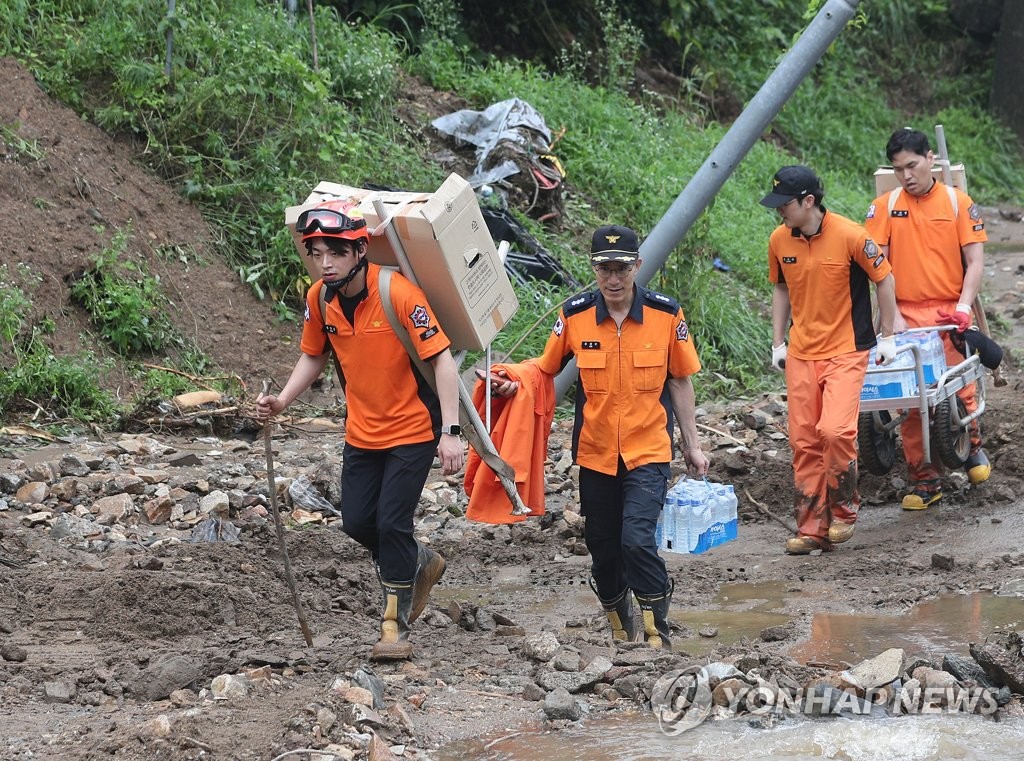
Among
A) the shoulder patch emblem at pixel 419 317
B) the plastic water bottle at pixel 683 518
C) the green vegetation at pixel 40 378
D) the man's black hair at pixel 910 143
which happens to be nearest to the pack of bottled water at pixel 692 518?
the plastic water bottle at pixel 683 518

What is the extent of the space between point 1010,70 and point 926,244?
16.1 metres

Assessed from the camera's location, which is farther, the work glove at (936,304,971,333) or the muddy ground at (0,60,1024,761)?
the work glove at (936,304,971,333)

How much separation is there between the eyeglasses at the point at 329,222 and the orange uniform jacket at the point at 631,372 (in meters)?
1.09

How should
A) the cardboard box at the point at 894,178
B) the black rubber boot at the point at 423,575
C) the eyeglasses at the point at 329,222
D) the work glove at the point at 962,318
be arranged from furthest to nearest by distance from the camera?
the cardboard box at the point at 894,178, the work glove at the point at 962,318, the black rubber boot at the point at 423,575, the eyeglasses at the point at 329,222

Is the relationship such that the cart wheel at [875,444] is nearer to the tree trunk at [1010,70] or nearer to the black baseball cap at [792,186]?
the black baseball cap at [792,186]

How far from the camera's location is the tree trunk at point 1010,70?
22.2 meters

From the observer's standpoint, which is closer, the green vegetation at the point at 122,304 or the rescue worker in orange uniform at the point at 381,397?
the rescue worker in orange uniform at the point at 381,397

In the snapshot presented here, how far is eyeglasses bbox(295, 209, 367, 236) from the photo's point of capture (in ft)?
17.5

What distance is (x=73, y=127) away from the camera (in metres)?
11.9

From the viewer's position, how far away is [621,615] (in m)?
6.09

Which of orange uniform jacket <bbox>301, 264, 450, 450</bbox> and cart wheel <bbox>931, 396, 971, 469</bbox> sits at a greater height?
orange uniform jacket <bbox>301, 264, 450, 450</bbox>

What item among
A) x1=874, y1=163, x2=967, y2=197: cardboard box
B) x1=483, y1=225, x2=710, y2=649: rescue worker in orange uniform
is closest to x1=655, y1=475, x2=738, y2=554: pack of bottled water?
x1=483, y1=225, x2=710, y2=649: rescue worker in orange uniform

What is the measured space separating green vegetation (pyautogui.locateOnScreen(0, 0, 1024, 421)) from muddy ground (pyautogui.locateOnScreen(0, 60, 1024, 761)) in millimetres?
483

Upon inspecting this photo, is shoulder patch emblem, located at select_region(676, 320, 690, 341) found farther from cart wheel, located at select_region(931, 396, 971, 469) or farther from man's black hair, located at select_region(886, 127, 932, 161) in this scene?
man's black hair, located at select_region(886, 127, 932, 161)
